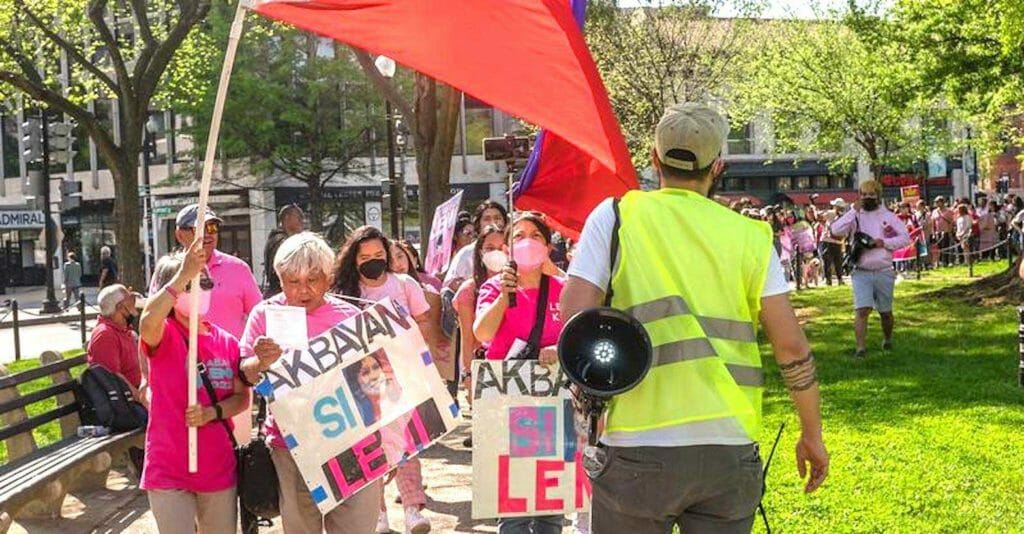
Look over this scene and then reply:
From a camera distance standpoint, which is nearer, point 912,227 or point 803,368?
point 803,368

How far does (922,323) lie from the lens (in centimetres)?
1620

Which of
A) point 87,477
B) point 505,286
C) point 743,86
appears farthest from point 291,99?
point 505,286

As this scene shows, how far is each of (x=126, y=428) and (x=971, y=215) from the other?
27754mm

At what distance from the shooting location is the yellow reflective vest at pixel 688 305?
3262mm

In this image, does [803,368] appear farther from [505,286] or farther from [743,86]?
[743,86]

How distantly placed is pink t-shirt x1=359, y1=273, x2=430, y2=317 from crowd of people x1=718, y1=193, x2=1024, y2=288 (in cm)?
1910

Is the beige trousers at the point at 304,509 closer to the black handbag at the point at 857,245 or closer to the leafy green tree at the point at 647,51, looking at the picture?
the black handbag at the point at 857,245

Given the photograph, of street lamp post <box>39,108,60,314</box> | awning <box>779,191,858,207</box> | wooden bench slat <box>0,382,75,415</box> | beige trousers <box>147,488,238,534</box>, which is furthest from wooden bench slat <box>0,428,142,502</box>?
awning <box>779,191,858,207</box>

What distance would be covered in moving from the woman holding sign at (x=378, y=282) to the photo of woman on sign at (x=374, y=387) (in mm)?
1420

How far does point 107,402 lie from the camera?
326 inches

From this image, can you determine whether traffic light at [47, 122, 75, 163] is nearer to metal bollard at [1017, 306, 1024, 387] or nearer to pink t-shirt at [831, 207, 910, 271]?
pink t-shirt at [831, 207, 910, 271]

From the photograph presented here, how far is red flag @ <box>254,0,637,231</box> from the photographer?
13.7ft

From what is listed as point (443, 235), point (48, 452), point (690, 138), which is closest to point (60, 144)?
point (443, 235)

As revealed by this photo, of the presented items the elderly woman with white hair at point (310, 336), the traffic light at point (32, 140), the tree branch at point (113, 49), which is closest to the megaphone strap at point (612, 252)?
the elderly woman with white hair at point (310, 336)
